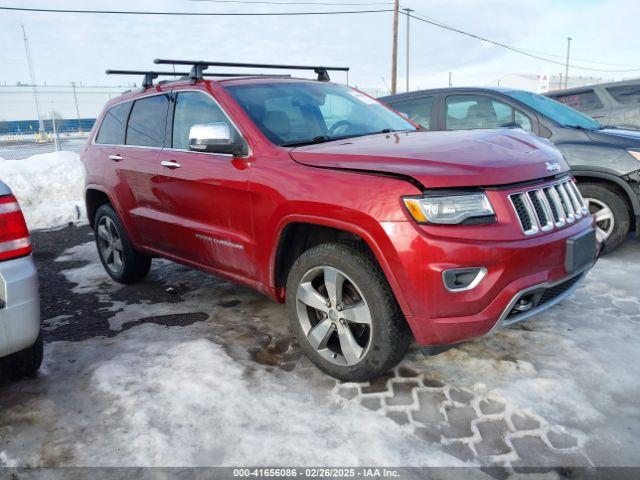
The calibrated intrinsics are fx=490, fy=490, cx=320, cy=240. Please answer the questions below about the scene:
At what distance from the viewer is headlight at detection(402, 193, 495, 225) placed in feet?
7.60

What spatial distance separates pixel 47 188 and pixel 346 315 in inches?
299

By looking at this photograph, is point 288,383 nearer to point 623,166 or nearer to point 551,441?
point 551,441

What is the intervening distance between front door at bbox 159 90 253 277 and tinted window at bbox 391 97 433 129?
10.0 feet

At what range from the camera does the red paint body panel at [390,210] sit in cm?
231

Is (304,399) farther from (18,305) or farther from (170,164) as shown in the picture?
(170,164)

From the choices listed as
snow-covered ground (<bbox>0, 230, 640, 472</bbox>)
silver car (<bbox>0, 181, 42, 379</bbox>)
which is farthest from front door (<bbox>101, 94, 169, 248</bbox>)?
silver car (<bbox>0, 181, 42, 379</bbox>)

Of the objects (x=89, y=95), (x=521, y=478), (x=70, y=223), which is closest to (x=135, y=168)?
(x=521, y=478)

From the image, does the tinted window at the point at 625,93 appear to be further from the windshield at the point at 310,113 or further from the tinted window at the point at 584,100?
the windshield at the point at 310,113

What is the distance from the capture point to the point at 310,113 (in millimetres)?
3551

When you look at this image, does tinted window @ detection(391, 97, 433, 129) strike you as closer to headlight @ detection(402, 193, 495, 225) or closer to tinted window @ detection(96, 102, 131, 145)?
tinted window @ detection(96, 102, 131, 145)

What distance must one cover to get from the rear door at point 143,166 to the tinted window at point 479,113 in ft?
10.4

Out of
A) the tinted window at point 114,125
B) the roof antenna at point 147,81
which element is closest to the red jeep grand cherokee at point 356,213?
the roof antenna at point 147,81

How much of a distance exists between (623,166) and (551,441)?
3.33 m

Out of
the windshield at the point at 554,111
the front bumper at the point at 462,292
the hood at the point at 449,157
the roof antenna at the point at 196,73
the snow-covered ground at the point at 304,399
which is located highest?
the roof antenna at the point at 196,73
